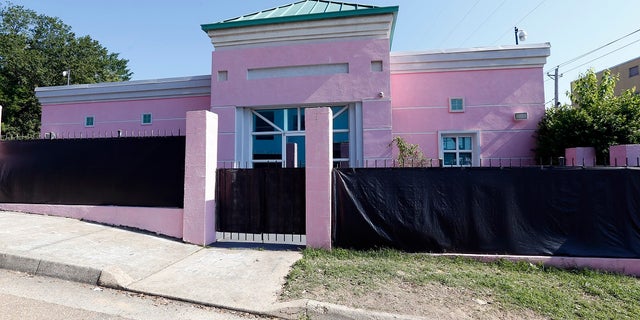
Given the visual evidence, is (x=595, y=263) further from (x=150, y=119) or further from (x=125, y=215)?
(x=150, y=119)

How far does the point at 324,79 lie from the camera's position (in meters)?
9.66

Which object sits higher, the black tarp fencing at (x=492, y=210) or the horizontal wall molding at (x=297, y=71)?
the horizontal wall molding at (x=297, y=71)

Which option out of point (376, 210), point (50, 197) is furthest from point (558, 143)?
point (50, 197)

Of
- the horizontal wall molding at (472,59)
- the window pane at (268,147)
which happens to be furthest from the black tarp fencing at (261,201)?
the horizontal wall molding at (472,59)

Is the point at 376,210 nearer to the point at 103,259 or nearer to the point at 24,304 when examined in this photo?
the point at 103,259

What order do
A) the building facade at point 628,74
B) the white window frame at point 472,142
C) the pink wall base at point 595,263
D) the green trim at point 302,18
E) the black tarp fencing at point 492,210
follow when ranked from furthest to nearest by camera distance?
the building facade at point 628,74 → the white window frame at point 472,142 → the green trim at point 302,18 → the black tarp fencing at point 492,210 → the pink wall base at point 595,263

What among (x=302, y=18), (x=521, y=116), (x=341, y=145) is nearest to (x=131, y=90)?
(x=302, y=18)

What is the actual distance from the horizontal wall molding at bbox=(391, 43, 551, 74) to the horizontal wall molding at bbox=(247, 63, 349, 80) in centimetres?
187

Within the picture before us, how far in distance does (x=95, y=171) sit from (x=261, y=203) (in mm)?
3836

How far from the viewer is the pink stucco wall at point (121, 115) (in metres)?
11.6

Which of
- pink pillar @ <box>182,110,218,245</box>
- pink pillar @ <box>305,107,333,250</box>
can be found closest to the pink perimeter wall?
pink pillar @ <box>305,107,333,250</box>

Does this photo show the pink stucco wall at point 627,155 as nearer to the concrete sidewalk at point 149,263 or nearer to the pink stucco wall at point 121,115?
the concrete sidewalk at point 149,263

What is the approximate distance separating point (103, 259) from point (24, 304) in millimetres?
1329

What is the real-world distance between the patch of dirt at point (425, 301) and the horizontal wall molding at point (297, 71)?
22.3 feet
